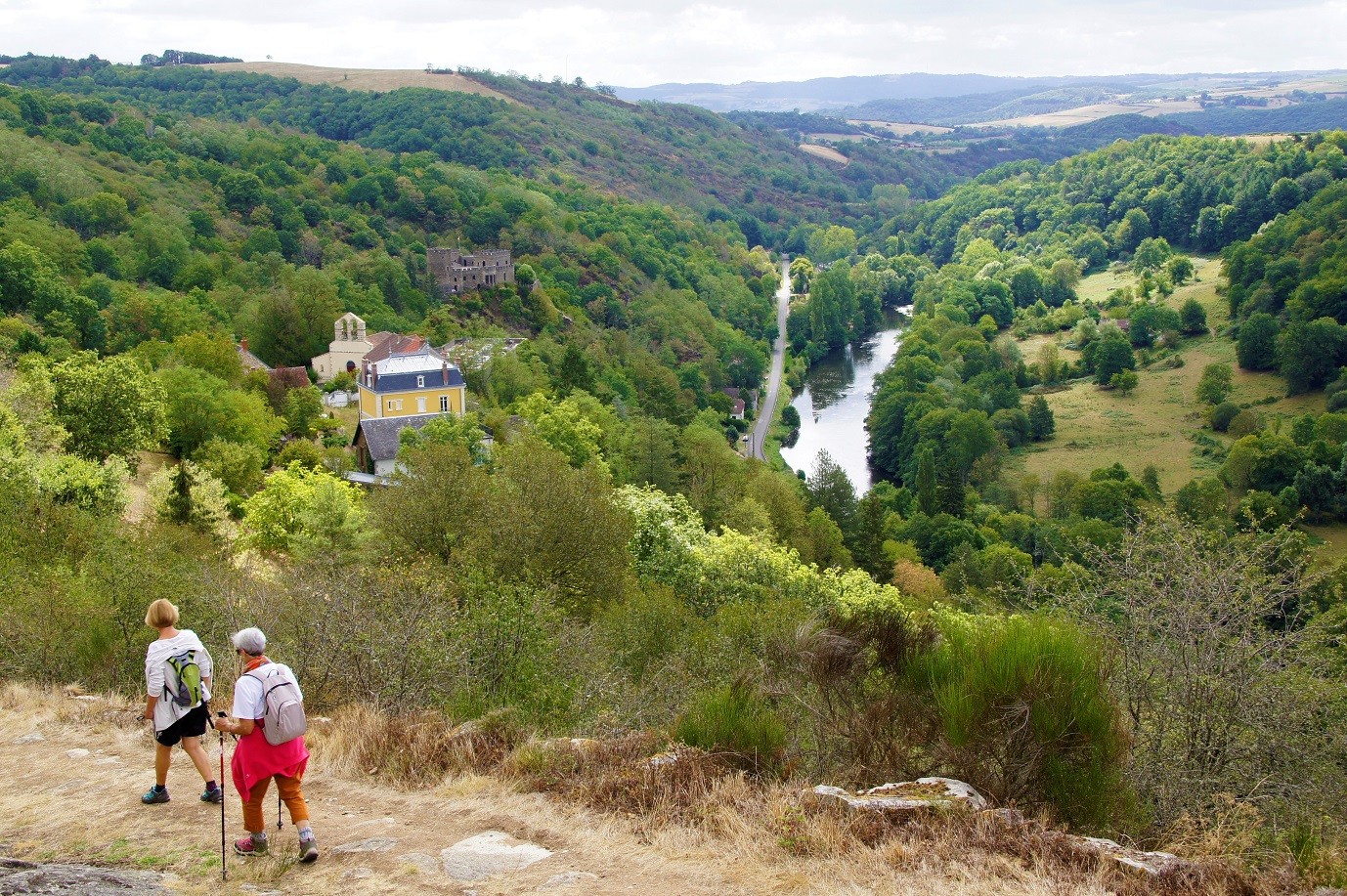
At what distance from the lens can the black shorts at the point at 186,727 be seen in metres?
7.73

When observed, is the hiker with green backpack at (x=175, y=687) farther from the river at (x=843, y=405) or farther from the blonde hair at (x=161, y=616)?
the river at (x=843, y=405)

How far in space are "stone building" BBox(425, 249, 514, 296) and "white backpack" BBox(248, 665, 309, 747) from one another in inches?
2802

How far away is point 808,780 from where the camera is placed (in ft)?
27.9

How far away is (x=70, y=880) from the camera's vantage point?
6504 millimetres

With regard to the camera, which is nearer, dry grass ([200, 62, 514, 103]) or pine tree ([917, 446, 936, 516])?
pine tree ([917, 446, 936, 516])

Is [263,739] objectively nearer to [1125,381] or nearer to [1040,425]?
[1040,425]

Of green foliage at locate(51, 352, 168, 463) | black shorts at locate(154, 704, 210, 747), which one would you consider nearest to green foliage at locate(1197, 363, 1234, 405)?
green foliage at locate(51, 352, 168, 463)

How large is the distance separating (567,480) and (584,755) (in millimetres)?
12735

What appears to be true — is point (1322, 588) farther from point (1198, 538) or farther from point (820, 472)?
point (820, 472)

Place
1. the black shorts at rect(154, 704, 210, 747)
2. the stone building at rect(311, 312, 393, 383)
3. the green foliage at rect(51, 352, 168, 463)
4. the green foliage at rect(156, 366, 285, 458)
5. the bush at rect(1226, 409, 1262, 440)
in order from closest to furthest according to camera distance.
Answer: the black shorts at rect(154, 704, 210, 747) < the green foliage at rect(51, 352, 168, 463) < the green foliage at rect(156, 366, 285, 458) < the stone building at rect(311, 312, 393, 383) < the bush at rect(1226, 409, 1262, 440)

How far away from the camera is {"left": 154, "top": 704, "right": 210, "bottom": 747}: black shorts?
25.4 feet

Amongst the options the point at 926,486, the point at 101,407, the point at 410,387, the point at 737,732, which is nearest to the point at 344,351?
the point at 410,387

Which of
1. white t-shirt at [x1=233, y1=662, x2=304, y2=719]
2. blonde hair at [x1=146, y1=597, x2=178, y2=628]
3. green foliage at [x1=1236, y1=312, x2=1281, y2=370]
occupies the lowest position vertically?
green foliage at [x1=1236, y1=312, x2=1281, y2=370]

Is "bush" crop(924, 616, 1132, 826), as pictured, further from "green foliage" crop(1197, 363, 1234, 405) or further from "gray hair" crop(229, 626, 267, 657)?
"green foliage" crop(1197, 363, 1234, 405)
